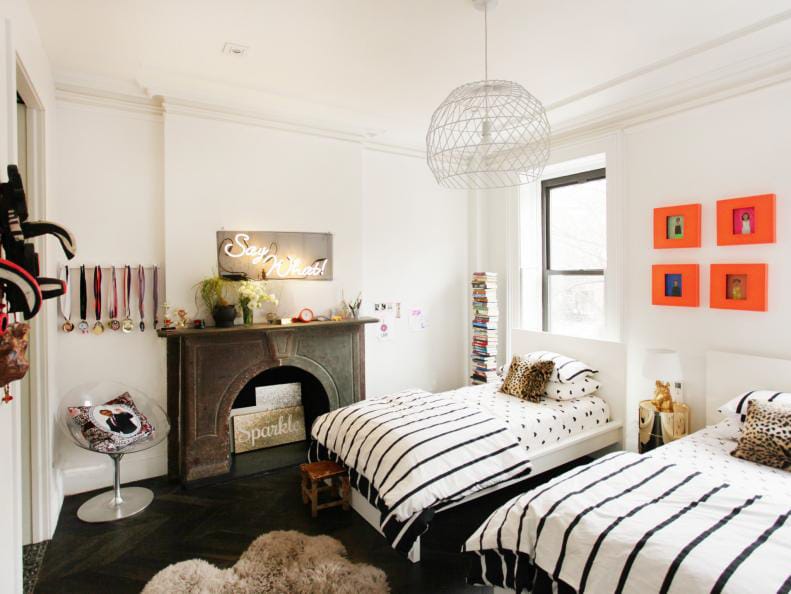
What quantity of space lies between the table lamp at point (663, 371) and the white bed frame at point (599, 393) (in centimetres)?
34

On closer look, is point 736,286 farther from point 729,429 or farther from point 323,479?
point 323,479

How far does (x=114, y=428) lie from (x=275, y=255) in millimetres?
1681

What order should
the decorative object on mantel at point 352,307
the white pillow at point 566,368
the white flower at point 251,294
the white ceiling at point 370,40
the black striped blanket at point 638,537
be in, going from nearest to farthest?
the black striped blanket at point 638,537 < the white ceiling at point 370,40 < the white flower at point 251,294 < the white pillow at point 566,368 < the decorative object on mantel at point 352,307

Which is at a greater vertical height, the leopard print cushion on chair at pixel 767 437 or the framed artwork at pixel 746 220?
the framed artwork at pixel 746 220

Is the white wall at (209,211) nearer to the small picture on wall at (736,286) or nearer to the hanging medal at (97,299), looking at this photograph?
the hanging medal at (97,299)

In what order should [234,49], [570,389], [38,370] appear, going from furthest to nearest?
[570,389]
[234,49]
[38,370]

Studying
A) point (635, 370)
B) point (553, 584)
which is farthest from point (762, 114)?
point (553, 584)

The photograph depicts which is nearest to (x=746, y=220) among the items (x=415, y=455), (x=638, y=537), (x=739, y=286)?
(x=739, y=286)

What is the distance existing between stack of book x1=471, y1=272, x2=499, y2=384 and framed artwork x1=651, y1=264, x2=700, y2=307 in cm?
152

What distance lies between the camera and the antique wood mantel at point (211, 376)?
11.1 feet

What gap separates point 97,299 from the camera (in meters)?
3.24

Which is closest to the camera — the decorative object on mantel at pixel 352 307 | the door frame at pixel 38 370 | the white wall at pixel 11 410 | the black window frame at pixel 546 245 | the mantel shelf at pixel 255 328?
the white wall at pixel 11 410

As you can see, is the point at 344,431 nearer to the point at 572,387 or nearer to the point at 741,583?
the point at 572,387

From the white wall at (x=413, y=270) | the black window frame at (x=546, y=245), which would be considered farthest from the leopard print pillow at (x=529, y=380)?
the white wall at (x=413, y=270)
